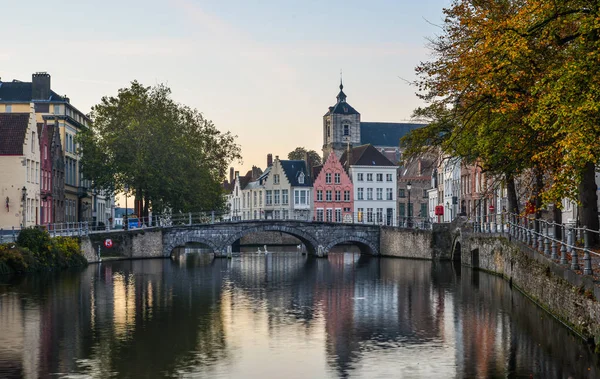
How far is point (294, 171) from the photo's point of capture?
114 m

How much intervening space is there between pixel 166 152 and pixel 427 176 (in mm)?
57643

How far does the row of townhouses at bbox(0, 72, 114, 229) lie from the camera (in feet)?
212

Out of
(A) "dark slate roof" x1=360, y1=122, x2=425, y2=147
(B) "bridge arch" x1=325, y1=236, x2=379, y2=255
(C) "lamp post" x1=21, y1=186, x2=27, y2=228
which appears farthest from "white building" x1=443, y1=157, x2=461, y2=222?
(A) "dark slate roof" x1=360, y1=122, x2=425, y2=147

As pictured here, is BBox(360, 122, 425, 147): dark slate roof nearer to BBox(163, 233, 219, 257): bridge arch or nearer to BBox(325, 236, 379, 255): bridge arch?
BBox(325, 236, 379, 255): bridge arch

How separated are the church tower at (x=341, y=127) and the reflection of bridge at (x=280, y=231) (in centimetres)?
6647

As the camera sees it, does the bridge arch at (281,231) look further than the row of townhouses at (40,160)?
Yes

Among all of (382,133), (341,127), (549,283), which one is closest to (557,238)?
(549,283)

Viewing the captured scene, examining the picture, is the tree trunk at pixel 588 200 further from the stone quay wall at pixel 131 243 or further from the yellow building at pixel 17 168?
the yellow building at pixel 17 168

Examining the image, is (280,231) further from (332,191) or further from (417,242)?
(332,191)

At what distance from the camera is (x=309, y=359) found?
21.6 metres

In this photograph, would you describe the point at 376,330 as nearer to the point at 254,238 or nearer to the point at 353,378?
the point at 353,378

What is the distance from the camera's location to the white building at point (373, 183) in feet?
373

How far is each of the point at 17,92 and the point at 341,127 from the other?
66.9 meters

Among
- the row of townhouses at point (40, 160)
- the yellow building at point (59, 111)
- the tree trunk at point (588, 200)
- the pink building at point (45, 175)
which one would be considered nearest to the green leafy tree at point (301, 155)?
the row of townhouses at point (40, 160)
